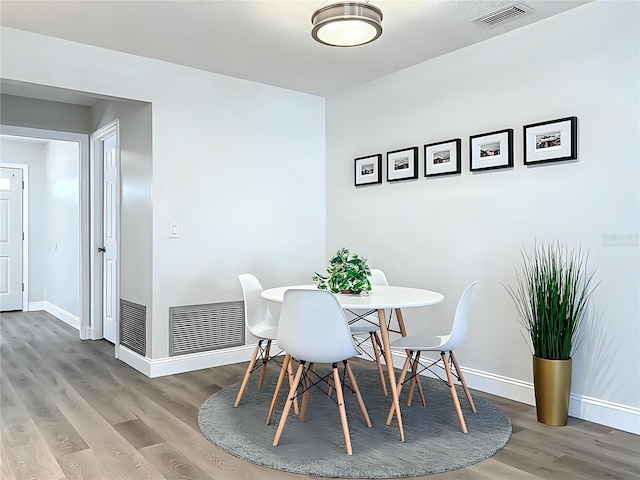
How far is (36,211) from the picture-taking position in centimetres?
738

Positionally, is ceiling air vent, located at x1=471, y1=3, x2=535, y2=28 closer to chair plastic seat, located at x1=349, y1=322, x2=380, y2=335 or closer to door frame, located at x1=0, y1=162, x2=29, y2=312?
chair plastic seat, located at x1=349, y1=322, x2=380, y2=335

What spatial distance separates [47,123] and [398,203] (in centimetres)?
360

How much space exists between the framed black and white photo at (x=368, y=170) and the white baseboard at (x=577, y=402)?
177 centimetres

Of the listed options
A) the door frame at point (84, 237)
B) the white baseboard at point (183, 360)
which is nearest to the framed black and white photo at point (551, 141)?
the white baseboard at point (183, 360)

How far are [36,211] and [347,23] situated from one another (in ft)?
21.4

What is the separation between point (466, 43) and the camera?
3.55m

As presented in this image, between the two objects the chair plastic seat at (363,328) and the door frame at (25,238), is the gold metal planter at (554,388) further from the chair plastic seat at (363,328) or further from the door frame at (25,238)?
the door frame at (25,238)

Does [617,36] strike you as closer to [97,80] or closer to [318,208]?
[318,208]

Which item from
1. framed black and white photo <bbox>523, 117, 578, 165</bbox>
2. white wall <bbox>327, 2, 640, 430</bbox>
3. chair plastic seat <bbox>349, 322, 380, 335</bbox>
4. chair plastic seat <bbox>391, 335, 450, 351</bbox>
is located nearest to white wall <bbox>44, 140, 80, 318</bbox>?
white wall <bbox>327, 2, 640, 430</bbox>

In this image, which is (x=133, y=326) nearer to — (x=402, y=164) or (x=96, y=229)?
(x=96, y=229)

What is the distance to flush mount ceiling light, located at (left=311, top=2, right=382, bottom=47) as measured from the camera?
8.18 ft

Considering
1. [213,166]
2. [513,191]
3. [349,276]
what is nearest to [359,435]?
[349,276]

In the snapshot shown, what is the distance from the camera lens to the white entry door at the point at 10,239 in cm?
719

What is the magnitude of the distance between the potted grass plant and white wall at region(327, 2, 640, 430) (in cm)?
8
